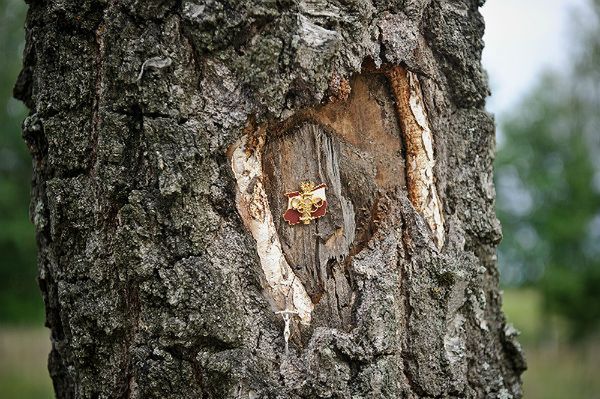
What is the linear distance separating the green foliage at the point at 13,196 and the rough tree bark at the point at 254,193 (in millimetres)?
11442

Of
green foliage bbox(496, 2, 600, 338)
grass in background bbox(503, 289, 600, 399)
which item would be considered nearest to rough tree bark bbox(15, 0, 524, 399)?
grass in background bbox(503, 289, 600, 399)

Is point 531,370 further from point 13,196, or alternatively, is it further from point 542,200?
point 13,196

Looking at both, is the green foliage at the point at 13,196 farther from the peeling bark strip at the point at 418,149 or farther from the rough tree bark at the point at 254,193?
the peeling bark strip at the point at 418,149

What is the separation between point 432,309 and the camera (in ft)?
7.02

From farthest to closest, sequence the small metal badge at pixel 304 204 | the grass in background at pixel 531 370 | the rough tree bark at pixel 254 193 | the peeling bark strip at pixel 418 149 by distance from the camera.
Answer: the grass in background at pixel 531 370 < the peeling bark strip at pixel 418 149 < the small metal badge at pixel 304 204 < the rough tree bark at pixel 254 193

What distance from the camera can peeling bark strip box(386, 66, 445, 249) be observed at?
218 centimetres

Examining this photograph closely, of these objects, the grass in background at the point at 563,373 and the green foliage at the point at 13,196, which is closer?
the grass in background at the point at 563,373

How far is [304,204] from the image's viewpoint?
206 centimetres

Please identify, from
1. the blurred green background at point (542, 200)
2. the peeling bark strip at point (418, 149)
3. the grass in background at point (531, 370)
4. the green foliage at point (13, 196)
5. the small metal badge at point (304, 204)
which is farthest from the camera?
the green foliage at point (13, 196)

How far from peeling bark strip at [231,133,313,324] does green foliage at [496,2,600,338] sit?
1071 centimetres

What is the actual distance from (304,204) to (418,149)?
0.45m

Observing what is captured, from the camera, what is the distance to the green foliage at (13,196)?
42.4 feet

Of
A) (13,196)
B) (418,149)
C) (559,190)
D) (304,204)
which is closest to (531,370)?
(559,190)

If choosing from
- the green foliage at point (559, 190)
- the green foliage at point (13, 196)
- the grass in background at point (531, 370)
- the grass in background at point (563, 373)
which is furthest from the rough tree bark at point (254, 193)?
the green foliage at point (13, 196)
